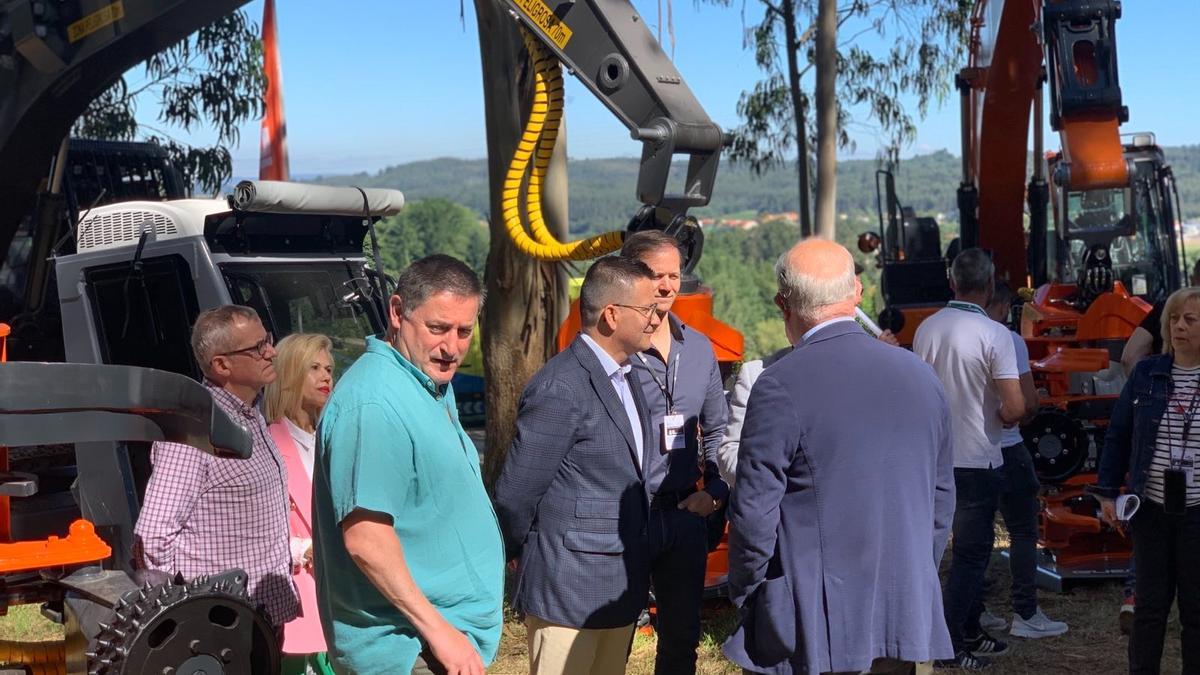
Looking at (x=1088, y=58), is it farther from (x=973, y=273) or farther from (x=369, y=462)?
(x=369, y=462)

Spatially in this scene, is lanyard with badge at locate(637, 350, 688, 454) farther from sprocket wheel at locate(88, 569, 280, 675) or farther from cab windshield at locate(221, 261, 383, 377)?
cab windshield at locate(221, 261, 383, 377)

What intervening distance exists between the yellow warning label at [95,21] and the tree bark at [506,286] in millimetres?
2792

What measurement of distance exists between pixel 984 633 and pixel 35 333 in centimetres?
534

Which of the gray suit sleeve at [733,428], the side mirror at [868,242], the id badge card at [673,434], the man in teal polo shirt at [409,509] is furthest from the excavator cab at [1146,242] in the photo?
the man in teal polo shirt at [409,509]

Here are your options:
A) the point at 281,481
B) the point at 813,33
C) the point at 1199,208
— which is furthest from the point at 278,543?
the point at 1199,208

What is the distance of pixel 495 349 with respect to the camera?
29.5ft

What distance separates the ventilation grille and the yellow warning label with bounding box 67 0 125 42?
90cm

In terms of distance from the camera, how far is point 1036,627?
6.93 metres

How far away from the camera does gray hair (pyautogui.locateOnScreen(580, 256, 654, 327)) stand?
4.48 m

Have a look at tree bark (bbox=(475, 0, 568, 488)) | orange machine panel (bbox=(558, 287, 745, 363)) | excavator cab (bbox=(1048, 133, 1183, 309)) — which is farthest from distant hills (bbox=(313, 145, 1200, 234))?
orange machine panel (bbox=(558, 287, 745, 363))

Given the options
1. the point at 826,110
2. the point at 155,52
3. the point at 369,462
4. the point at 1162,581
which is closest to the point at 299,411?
the point at 369,462

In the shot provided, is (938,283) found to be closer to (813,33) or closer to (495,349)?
(495,349)

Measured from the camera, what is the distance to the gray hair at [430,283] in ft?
11.3

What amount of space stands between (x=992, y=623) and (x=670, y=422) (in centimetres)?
308
